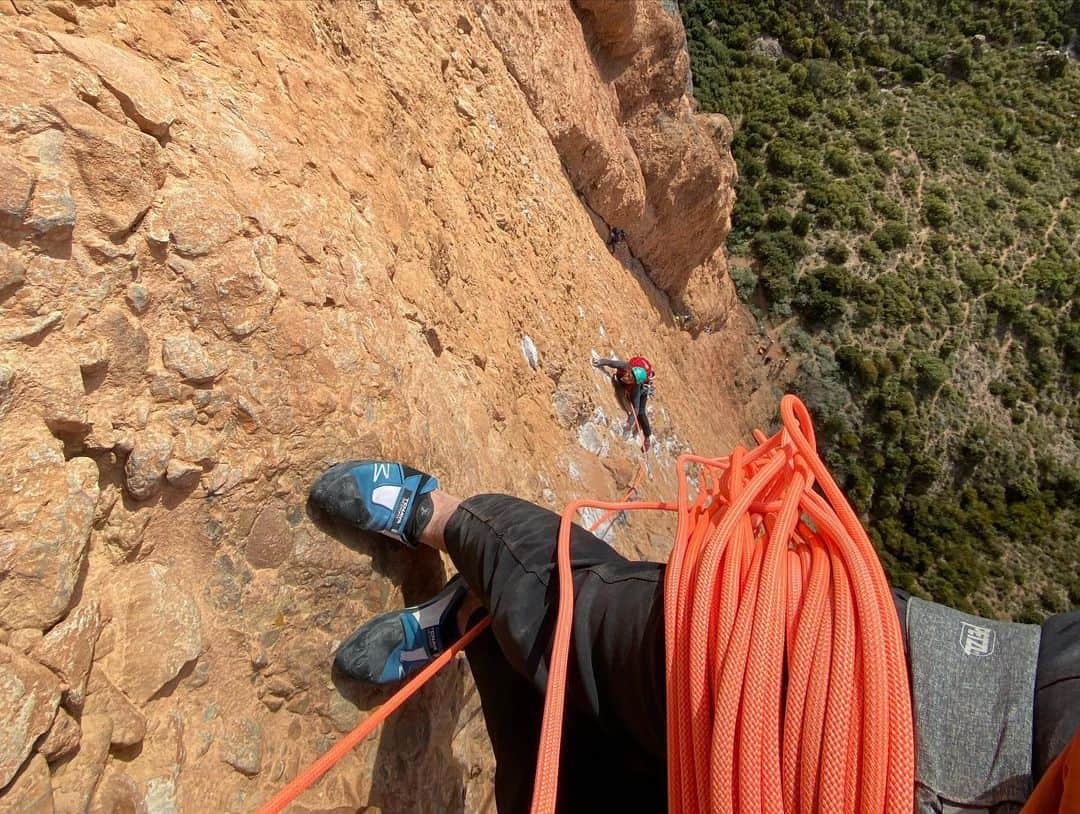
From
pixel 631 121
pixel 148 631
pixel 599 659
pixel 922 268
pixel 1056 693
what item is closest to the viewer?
pixel 1056 693

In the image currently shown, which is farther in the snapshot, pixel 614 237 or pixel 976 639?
pixel 614 237

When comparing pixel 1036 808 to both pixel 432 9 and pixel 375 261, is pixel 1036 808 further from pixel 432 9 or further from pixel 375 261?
pixel 432 9

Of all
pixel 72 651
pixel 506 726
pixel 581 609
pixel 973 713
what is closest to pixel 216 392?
pixel 72 651

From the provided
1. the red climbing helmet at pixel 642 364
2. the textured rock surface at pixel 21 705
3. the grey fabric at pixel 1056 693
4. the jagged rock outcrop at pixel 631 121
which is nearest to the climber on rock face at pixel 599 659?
the grey fabric at pixel 1056 693

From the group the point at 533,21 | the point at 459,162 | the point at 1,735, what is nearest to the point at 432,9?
the point at 459,162

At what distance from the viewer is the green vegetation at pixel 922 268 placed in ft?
52.0

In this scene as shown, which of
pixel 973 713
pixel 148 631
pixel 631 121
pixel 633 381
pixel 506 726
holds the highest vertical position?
pixel 973 713

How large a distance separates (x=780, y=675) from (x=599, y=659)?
18.1 inches

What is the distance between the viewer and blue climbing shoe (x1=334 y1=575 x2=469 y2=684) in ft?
5.66

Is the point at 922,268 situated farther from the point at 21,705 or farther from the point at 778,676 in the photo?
the point at 21,705

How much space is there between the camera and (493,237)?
3.80 meters

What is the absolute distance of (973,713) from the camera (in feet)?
3.45

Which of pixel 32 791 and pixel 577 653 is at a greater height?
pixel 577 653

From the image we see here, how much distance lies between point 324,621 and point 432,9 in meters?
3.40
